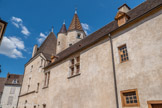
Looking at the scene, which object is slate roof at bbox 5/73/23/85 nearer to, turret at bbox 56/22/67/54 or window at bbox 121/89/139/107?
turret at bbox 56/22/67/54

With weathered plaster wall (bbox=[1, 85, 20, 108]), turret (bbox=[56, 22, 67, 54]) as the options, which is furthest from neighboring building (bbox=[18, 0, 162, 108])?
weathered plaster wall (bbox=[1, 85, 20, 108])

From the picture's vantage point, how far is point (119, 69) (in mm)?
8180

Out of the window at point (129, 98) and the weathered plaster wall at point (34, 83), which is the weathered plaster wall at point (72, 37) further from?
the window at point (129, 98)

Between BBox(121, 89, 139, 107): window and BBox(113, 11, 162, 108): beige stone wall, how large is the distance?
0.73 feet

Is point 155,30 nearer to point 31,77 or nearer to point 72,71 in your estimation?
point 72,71

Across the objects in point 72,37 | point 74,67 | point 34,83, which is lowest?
point 34,83

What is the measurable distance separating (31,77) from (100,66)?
13928 millimetres

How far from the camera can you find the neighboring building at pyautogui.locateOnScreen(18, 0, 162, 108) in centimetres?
682

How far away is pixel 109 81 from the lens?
8539mm

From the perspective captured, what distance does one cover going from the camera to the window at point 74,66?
1203 centimetres

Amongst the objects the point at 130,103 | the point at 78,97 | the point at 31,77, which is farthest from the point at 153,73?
the point at 31,77

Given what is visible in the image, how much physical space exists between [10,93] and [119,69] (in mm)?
31945

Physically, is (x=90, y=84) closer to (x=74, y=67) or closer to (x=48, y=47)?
(x=74, y=67)

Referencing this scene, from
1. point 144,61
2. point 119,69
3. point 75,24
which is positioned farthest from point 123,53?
point 75,24
